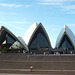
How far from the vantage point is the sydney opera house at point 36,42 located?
4034 cm

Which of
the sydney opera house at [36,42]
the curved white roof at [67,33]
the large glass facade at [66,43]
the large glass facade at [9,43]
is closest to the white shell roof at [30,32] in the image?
the sydney opera house at [36,42]

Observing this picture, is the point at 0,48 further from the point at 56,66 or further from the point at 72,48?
the point at 56,66

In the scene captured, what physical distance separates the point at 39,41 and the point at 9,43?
29.2 ft

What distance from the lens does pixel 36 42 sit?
46.0 meters

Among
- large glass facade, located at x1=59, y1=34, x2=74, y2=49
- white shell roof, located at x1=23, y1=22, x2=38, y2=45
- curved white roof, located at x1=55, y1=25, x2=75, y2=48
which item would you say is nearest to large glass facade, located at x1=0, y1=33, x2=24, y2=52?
white shell roof, located at x1=23, y1=22, x2=38, y2=45

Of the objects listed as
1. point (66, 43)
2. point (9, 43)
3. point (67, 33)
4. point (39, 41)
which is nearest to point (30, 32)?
point (39, 41)

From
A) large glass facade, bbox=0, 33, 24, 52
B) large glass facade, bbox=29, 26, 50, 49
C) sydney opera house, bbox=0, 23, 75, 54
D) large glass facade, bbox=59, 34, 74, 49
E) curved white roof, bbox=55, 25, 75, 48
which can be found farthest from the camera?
large glass facade, bbox=29, 26, 50, 49

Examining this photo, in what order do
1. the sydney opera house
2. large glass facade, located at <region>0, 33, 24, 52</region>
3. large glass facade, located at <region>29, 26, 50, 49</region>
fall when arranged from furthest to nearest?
1. large glass facade, located at <region>29, 26, 50, 49</region>
2. the sydney opera house
3. large glass facade, located at <region>0, 33, 24, 52</region>

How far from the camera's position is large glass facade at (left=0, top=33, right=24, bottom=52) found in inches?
1581

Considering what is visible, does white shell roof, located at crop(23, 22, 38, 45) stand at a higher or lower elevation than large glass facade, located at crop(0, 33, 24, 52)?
higher

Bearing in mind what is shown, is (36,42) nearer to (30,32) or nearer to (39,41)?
(39,41)

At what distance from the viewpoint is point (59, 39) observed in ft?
146

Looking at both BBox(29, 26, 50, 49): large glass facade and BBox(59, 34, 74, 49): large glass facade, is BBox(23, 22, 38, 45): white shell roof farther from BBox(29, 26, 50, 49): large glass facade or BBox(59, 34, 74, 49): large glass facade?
BBox(59, 34, 74, 49): large glass facade

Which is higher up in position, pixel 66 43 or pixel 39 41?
pixel 39 41
